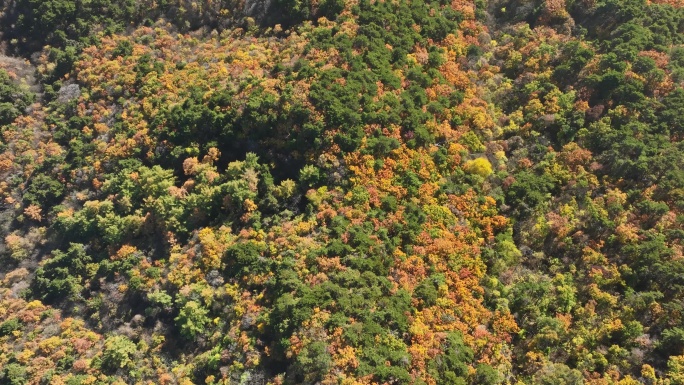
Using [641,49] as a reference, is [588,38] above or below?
above

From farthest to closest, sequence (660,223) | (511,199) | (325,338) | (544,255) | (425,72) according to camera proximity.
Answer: (425,72)
(511,199)
(544,255)
(660,223)
(325,338)

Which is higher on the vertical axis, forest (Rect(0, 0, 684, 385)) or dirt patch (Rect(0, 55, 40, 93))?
dirt patch (Rect(0, 55, 40, 93))

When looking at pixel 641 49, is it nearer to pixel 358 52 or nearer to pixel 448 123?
pixel 448 123

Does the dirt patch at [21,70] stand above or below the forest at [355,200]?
above

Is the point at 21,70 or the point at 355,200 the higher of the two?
the point at 21,70

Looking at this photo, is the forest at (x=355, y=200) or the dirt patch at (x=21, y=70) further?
the dirt patch at (x=21, y=70)

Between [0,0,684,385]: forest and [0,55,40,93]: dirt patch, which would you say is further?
[0,55,40,93]: dirt patch

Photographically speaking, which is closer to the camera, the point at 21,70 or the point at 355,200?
the point at 355,200

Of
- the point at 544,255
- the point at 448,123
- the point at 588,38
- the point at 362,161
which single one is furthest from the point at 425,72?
the point at 544,255
